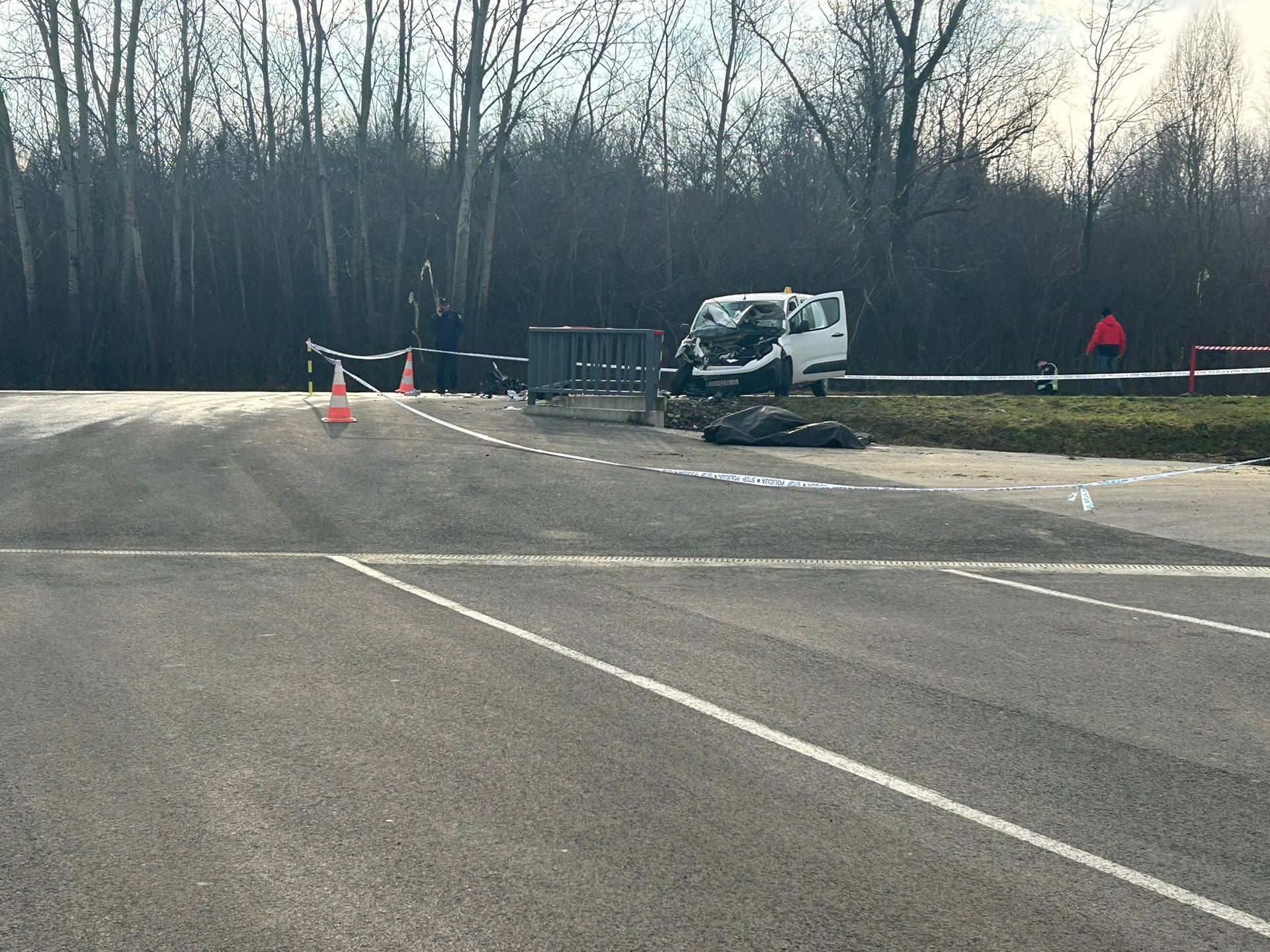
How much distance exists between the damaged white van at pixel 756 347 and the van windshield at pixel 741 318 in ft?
0.04

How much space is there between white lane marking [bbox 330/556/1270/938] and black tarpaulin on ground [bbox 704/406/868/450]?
1102 cm

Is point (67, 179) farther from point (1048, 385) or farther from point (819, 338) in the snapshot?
point (1048, 385)

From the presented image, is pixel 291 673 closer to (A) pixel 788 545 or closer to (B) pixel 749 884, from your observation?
(B) pixel 749 884

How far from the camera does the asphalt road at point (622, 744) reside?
3.94 metres

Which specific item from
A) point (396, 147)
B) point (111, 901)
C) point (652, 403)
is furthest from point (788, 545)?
point (396, 147)

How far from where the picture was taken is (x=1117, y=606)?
8.77 metres

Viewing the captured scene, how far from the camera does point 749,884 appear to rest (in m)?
4.10

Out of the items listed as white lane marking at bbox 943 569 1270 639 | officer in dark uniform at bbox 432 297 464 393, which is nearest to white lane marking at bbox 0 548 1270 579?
white lane marking at bbox 943 569 1270 639

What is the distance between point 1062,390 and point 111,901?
34.3 metres

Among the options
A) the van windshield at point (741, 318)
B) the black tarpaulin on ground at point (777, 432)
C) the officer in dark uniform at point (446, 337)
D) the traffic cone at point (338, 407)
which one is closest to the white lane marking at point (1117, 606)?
the black tarpaulin on ground at point (777, 432)

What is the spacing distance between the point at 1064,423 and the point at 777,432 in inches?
212

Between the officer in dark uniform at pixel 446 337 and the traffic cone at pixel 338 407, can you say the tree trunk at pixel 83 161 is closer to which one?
the officer in dark uniform at pixel 446 337

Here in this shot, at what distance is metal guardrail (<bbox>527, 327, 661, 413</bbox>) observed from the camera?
2028cm

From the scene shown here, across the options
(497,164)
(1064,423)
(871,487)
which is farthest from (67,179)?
(871,487)
